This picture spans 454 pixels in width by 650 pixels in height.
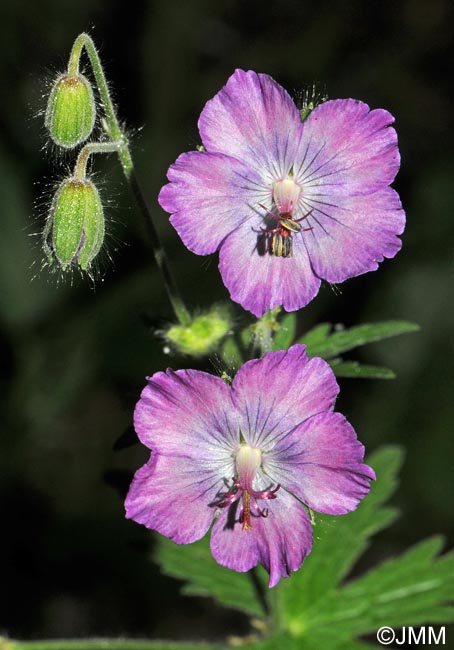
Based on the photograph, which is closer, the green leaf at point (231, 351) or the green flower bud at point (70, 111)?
the green flower bud at point (70, 111)

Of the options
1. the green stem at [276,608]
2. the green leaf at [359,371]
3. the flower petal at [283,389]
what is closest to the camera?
the flower petal at [283,389]

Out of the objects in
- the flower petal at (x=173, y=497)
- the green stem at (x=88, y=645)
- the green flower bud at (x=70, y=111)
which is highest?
the green flower bud at (x=70, y=111)

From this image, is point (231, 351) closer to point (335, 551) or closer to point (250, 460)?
point (250, 460)

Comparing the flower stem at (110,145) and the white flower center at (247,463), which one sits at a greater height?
the flower stem at (110,145)

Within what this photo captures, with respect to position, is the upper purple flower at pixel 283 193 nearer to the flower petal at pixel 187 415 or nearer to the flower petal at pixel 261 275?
the flower petal at pixel 261 275

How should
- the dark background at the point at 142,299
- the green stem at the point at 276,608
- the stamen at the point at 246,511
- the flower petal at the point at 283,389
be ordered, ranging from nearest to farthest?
the flower petal at the point at 283,389
the stamen at the point at 246,511
the green stem at the point at 276,608
the dark background at the point at 142,299

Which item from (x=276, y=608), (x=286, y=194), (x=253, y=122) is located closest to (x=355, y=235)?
(x=286, y=194)

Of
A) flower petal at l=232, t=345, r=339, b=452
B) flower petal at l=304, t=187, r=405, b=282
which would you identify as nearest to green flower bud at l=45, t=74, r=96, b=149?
flower petal at l=304, t=187, r=405, b=282

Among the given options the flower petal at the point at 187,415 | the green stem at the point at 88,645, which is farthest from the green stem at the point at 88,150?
the green stem at the point at 88,645
